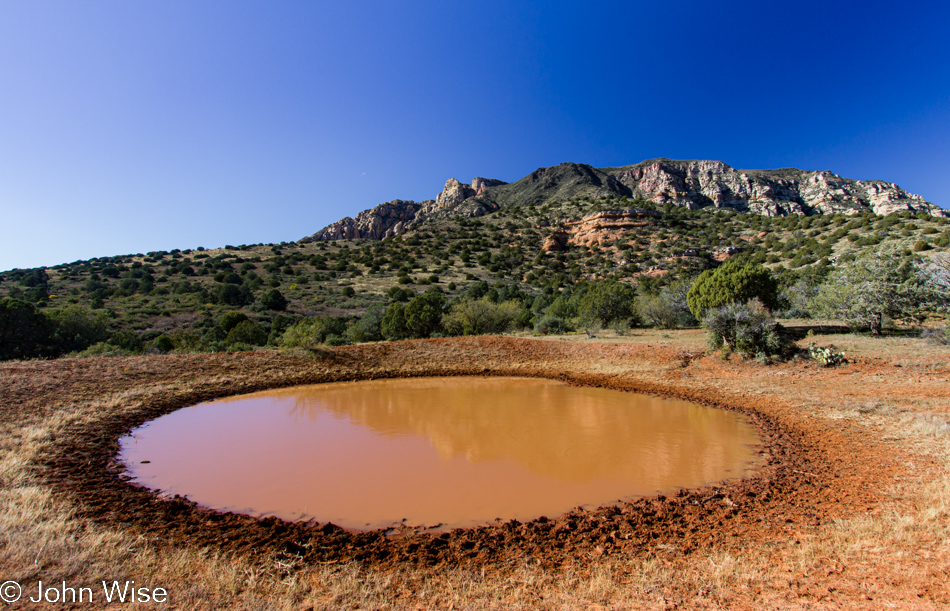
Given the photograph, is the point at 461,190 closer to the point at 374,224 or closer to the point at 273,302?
the point at 374,224

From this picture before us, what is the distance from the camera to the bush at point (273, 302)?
37.5 m

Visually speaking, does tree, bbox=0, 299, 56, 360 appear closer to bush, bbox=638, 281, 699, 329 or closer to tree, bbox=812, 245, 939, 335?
bush, bbox=638, 281, 699, 329

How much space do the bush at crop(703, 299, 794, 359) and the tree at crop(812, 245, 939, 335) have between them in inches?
193

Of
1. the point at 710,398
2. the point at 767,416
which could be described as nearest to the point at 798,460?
Answer: the point at 767,416

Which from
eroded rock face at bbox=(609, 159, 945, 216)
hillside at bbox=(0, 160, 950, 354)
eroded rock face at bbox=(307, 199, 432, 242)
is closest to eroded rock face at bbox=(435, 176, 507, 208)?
eroded rock face at bbox=(307, 199, 432, 242)

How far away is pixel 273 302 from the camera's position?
1491 inches

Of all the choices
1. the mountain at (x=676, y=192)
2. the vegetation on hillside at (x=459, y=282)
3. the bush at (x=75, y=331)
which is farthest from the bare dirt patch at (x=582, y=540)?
the mountain at (x=676, y=192)

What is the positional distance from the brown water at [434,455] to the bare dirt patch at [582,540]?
22.8 inches

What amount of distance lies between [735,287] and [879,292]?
20.0 feet

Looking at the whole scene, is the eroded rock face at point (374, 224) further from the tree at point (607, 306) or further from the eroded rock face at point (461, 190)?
the tree at point (607, 306)

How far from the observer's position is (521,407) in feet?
43.5

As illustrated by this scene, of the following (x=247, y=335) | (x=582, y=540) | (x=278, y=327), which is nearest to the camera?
(x=582, y=540)

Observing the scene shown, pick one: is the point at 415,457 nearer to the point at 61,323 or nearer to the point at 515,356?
the point at 515,356

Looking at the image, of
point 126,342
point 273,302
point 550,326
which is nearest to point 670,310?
point 550,326
